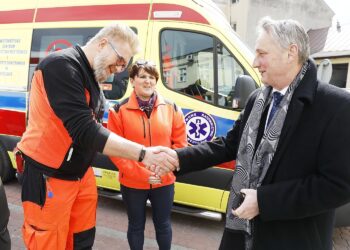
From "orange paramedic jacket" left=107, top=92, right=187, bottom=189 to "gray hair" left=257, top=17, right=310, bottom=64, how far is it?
1376 millimetres

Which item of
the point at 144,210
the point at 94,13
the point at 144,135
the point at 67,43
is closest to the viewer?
the point at 144,135

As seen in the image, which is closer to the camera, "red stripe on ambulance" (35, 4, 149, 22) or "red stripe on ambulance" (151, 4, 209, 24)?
"red stripe on ambulance" (151, 4, 209, 24)

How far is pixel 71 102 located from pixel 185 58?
198cm

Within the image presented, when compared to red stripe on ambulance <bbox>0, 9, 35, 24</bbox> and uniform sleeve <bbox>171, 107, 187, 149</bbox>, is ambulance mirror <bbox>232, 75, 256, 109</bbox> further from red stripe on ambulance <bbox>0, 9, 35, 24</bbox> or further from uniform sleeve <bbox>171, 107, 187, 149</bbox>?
red stripe on ambulance <bbox>0, 9, 35, 24</bbox>

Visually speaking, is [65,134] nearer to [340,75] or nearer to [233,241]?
[233,241]

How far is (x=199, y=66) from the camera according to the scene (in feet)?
11.8

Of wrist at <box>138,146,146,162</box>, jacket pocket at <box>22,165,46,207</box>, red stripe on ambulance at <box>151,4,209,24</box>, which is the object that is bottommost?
jacket pocket at <box>22,165,46,207</box>

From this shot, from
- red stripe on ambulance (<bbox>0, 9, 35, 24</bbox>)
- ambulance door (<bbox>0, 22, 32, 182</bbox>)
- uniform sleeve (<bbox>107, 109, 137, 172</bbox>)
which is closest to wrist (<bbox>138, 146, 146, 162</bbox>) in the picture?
uniform sleeve (<bbox>107, 109, 137, 172</bbox>)

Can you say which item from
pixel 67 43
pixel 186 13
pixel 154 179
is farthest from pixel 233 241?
pixel 67 43

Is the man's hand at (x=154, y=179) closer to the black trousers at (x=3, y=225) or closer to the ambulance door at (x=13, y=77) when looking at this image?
the black trousers at (x=3, y=225)

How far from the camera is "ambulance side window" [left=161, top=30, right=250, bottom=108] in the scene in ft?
11.5

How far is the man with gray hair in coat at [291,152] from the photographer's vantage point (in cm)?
139

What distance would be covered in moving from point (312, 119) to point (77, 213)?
1709mm

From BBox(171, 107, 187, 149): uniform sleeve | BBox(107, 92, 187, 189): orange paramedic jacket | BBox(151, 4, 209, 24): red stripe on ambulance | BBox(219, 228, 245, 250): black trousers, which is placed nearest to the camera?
BBox(219, 228, 245, 250): black trousers
